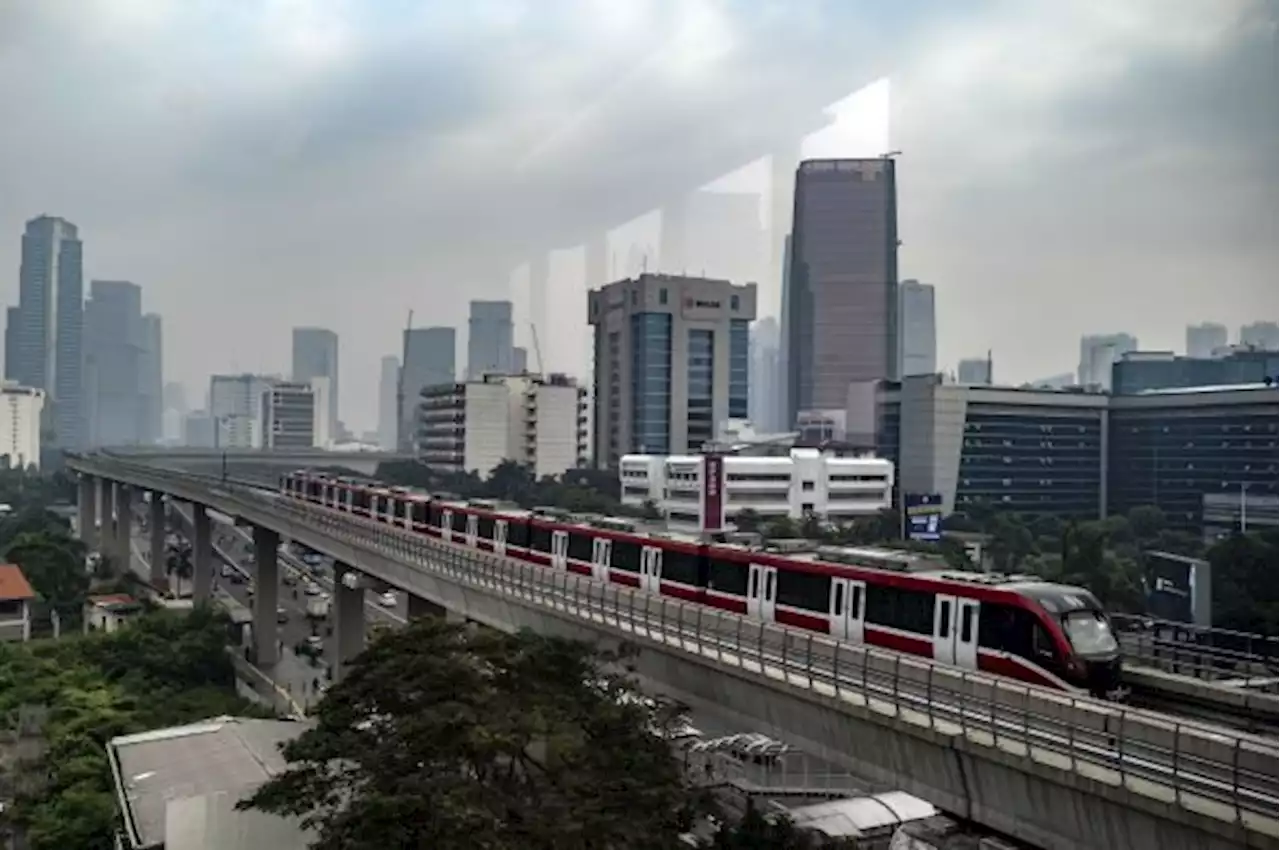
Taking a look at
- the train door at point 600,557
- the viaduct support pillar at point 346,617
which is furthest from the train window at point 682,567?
the viaduct support pillar at point 346,617

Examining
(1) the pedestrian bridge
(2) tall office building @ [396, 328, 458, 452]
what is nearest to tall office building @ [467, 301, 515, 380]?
(2) tall office building @ [396, 328, 458, 452]

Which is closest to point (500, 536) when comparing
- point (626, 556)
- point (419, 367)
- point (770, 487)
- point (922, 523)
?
point (626, 556)

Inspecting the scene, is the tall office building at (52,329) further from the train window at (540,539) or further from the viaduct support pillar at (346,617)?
the train window at (540,539)

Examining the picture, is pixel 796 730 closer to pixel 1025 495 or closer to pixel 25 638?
pixel 25 638

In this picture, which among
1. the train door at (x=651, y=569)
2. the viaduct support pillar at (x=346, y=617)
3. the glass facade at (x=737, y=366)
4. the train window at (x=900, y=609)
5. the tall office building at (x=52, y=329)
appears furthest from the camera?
the tall office building at (x=52, y=329)

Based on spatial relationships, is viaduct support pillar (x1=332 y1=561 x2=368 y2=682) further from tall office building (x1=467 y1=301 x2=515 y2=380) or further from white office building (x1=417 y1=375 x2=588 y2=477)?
tall office building (x1=467 y1=301 x2=515 y2=380)
